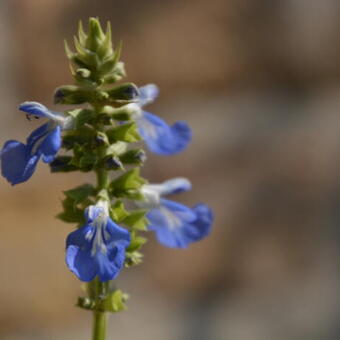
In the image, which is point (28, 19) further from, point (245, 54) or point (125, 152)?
point (125, 152)

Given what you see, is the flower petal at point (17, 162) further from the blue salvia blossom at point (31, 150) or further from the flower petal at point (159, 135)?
the flower petal at point (159, 135)

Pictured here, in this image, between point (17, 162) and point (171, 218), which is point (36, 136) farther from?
point (171, 218)

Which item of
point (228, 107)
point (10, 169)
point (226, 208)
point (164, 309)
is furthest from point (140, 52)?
point (10, 169)

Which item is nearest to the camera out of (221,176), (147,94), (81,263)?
(81,263)

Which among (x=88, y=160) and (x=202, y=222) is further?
(x=202, y=222)

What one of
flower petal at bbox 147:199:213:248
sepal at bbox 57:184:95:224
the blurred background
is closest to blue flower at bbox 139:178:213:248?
flower petal at bbox 147:199:213:248

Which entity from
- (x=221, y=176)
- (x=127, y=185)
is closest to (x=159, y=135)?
(x=127, y=185)

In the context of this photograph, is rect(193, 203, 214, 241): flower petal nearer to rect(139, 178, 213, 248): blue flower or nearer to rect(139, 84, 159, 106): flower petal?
rect(139, 178, 213, 248): blue flower
